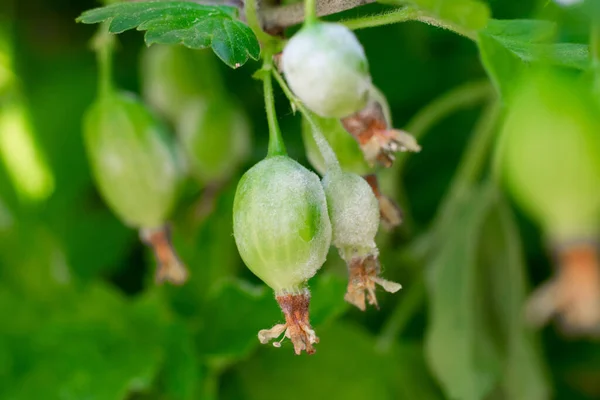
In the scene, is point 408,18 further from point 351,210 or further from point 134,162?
point 134,162

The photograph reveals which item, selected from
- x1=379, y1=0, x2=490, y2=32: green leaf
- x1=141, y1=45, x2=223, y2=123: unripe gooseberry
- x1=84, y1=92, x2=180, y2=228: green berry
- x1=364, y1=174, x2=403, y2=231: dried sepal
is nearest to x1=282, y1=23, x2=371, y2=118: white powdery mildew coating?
x1=379, y1=0, x2=490, y2=32: green leaf

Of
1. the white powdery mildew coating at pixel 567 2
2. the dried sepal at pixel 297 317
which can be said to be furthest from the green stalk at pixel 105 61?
the white powdery mildew coating at pixel 567 2

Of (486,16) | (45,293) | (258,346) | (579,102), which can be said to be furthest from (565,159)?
(45,293)

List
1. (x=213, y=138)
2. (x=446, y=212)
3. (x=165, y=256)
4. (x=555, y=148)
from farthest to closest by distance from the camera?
(x=446, y=212)
(x=213, y=138)
(x=165, y=256)
(x=555, y=148)

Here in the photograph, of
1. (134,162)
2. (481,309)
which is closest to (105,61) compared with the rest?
(134,162)

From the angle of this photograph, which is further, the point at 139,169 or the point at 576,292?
the point at 139,169

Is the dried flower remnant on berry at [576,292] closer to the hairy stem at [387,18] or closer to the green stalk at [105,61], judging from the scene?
the hairy stem at [387,18]

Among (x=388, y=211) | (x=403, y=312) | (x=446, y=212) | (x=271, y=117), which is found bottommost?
(x=403, y=312)
